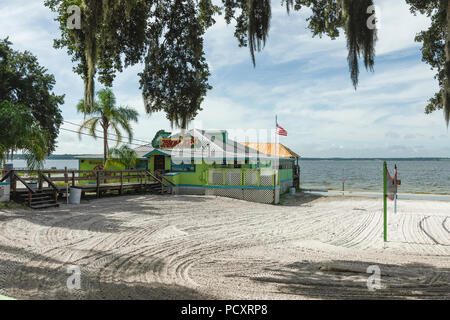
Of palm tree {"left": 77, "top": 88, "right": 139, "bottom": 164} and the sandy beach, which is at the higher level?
palm tree {"left": 77, "top": 88, "right": 139, "bottom": 164}

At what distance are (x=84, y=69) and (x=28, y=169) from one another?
21.5 ft

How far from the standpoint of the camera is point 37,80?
91.2ft

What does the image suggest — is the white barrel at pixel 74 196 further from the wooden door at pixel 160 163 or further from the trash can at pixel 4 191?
the wooden door at pixel 160 163

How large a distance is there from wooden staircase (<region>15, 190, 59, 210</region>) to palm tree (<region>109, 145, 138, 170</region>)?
863 cm

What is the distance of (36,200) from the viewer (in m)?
13.5

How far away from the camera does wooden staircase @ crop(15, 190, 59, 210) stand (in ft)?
42.5

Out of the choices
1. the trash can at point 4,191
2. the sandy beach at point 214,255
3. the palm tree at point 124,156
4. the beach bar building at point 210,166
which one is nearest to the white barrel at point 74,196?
the sandy beach at point 214,255

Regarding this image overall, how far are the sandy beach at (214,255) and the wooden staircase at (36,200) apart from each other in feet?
2.92

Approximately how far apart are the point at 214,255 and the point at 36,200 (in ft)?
32.7

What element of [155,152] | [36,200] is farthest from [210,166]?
[36,200]

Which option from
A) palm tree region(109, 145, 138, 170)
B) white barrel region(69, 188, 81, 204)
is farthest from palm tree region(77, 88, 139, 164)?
white barrel region(69, 188, 81, 204)

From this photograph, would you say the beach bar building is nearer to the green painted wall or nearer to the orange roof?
the green painted wall

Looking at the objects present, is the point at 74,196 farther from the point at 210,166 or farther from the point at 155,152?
the point at 210,166

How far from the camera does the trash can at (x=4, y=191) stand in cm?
1260
